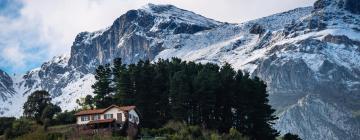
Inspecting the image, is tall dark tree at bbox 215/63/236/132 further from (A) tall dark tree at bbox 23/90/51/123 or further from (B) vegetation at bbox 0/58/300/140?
(A) tall dark tree at bbox 23/90/51/123

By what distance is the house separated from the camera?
11644cm

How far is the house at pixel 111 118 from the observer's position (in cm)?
11644

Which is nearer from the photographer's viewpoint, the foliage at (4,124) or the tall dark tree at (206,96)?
the tall dark tree at (206,96)

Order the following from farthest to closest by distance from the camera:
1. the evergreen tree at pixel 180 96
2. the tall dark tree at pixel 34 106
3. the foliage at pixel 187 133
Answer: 1. the tall dark tree at pixel 34 106
2. the evergreen tree at pixel 180 96
3. the foliage at pixel 187 133

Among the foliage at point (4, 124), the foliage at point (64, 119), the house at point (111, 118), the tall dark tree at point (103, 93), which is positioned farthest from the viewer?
the tall dark tree at point (103, 93)

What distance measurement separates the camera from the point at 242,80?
12750cm

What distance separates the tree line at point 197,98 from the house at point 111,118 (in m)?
5.42

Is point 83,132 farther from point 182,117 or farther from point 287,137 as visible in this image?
point 287,137

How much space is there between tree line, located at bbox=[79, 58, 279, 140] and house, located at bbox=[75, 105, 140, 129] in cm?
542

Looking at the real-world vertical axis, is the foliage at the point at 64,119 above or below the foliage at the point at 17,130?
above

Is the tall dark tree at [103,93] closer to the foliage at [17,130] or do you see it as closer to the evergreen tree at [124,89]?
the evergreen tree at [124,89]

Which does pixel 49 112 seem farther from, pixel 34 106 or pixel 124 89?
pixel 124 89

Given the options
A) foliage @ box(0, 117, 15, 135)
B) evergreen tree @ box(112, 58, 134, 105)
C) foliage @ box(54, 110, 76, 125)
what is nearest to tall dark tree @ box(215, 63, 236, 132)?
evergreen tree @ box(112, 58, 134, 105)

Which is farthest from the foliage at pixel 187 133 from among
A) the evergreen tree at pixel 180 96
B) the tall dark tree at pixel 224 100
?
the tall dark tree at pixel 224 100
